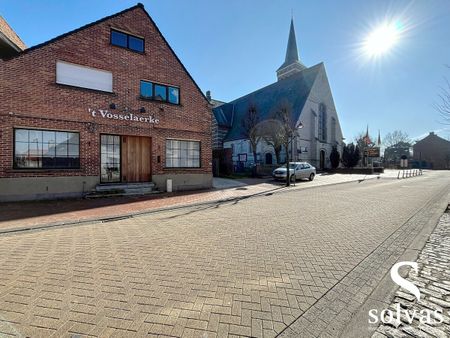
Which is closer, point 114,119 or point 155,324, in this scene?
point 155,324

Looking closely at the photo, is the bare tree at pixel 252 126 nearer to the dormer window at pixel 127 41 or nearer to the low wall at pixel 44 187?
the dormer window at pixel 127 41

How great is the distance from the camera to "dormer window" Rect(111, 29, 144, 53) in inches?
473

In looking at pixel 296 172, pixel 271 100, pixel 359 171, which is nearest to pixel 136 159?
pixel 296 172

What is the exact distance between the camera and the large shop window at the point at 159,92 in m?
12.9

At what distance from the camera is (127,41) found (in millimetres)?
12391

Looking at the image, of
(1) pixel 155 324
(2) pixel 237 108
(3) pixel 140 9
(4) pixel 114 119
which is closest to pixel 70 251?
(1) pixel 155 324

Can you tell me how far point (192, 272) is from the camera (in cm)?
362

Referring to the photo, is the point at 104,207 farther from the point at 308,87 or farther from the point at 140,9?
the point at 308,87

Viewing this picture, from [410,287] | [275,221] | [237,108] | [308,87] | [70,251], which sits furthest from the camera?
[237,108]

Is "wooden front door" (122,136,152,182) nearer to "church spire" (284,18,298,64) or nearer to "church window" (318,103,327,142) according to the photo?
"church window" (318,103,327,142)

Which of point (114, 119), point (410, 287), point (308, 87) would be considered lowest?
point (410, 287)

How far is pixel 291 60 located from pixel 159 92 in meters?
44.7

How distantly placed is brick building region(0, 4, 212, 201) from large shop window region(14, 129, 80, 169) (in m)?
0.03

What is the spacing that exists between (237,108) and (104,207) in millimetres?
39100
